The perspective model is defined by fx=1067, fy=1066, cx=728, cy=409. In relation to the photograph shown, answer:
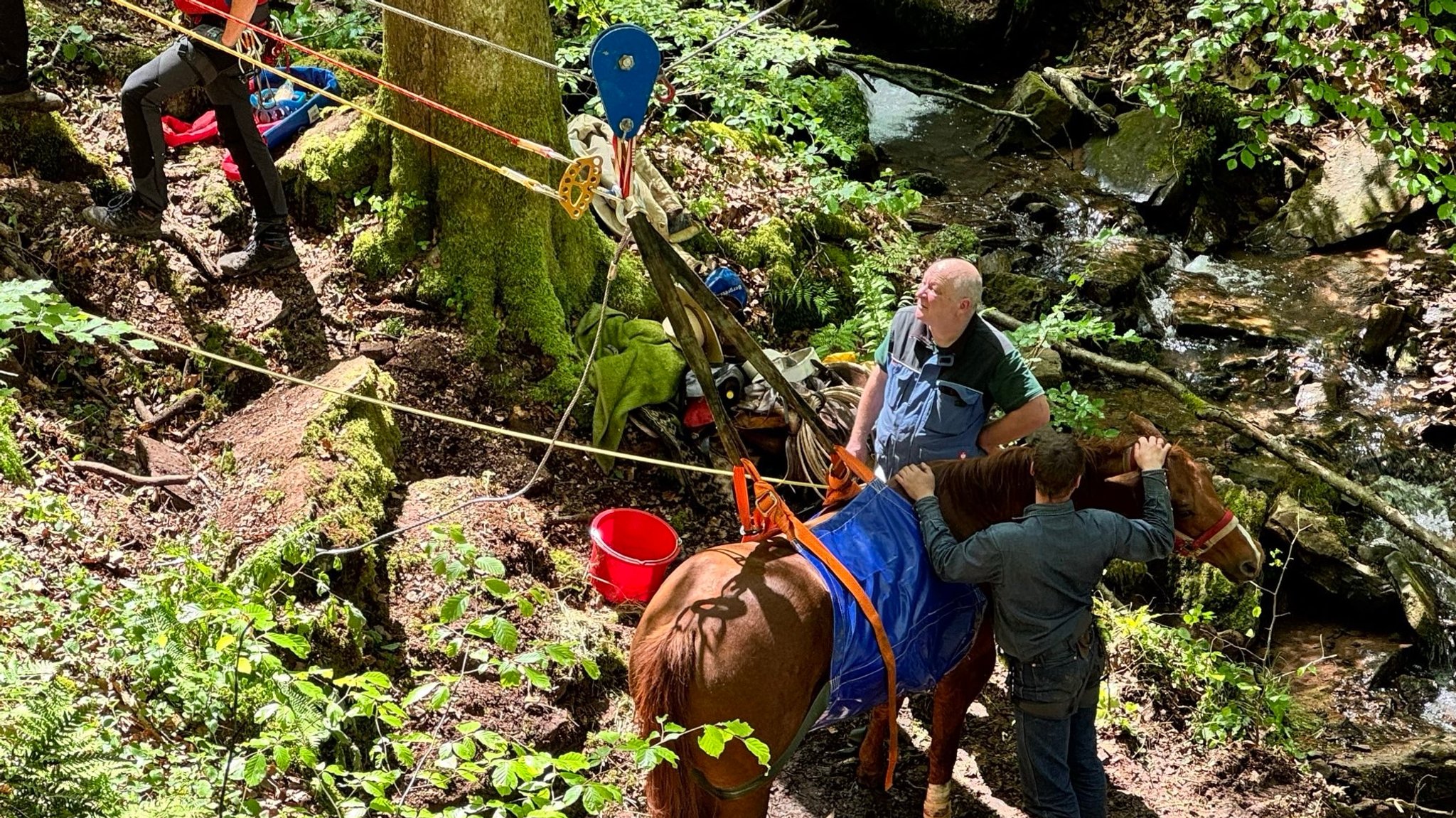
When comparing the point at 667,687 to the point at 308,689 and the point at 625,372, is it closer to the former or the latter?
the point at 308,689

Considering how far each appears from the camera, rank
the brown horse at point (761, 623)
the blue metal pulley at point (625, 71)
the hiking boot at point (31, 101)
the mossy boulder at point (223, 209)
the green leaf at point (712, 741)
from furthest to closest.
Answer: the mossy boulder at point (223, 209), the hiking boot at point (31, 101), the brown horse at point (761, 623), the blue metal pulley at point (625, 71), the green leaf at point (712, 741)

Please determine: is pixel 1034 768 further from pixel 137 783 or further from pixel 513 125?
pixel 513 125

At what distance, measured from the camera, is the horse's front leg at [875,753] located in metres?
4.52

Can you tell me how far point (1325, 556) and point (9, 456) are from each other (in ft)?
23.2

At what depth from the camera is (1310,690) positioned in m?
6.26

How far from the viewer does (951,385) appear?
14.5ft

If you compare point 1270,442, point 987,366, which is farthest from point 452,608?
point 1270,442

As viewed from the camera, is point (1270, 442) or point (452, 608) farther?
point (1270, 442)

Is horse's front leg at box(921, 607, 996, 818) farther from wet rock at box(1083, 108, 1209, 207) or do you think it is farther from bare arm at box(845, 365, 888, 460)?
wet rock at box(1083, 108, 1209, 207)

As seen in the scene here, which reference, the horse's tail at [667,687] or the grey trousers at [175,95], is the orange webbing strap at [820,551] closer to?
the horse's tail at [667,687]

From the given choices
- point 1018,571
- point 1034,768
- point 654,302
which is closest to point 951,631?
point 1018,571

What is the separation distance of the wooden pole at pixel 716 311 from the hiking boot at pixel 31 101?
3545mm

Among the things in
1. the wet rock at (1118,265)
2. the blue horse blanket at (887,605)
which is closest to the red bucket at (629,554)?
the blue horse blanket at (887,605)

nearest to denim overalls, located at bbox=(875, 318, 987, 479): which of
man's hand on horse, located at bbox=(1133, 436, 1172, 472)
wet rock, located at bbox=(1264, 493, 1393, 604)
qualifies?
man's hand on horse, located at bbox=(1133, 436, 1172, 472)
